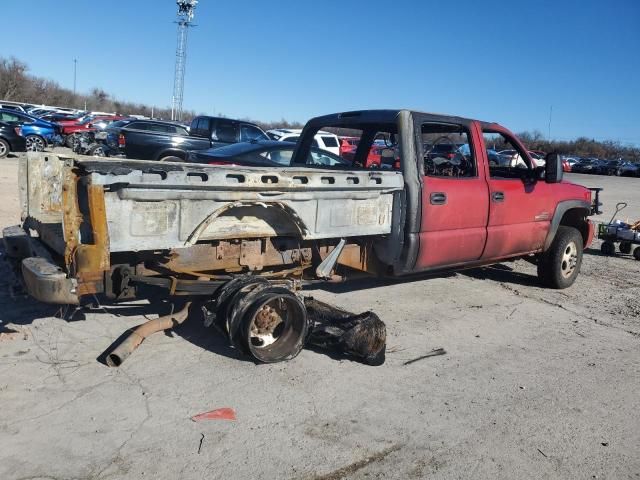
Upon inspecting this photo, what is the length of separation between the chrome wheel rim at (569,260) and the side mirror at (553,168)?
116 cm

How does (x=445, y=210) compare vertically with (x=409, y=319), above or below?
above

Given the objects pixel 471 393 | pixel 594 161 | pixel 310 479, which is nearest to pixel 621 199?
pixel 471 393

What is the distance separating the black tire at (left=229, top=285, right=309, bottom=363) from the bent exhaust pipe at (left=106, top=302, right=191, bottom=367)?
63 centimetres

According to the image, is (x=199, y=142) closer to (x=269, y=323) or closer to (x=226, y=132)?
(x=226, y=132)

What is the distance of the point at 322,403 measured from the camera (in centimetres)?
379

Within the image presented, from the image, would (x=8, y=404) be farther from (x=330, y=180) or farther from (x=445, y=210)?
(x=445, y=210)

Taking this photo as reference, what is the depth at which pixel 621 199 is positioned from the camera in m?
23.1

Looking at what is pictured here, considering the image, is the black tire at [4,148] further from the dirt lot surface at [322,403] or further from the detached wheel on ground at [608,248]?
the detached wheel on ground at [608,248]

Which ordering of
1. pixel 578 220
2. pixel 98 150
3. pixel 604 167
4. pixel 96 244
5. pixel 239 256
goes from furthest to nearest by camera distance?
pixel 604 167
pixel 98 150
pixel 578 220
pixel 239 256
pixel 96 244

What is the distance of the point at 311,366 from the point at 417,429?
108 cm

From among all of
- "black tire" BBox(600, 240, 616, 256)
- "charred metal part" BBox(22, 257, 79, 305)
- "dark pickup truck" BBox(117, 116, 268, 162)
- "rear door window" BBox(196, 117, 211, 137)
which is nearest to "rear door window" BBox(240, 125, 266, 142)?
"dark pickup truck" BBox(117, 116, 268, 162)

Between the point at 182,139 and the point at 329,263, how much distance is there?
38.1ft

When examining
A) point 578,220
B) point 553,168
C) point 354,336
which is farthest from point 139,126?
point 354,336

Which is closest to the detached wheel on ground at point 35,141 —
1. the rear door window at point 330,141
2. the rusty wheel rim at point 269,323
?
the rear door window at point 330,141
